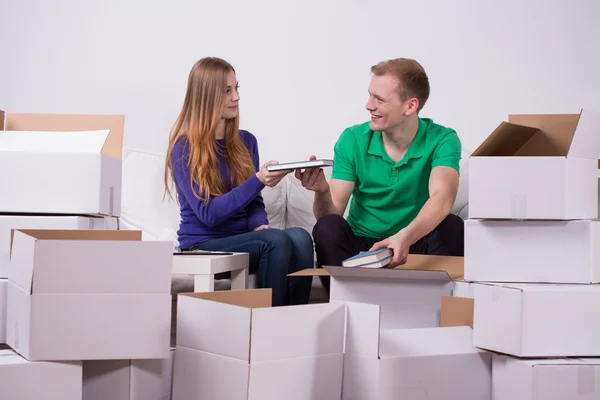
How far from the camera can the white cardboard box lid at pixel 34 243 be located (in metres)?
1.31

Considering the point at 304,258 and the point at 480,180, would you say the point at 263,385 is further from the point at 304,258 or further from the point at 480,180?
the point at 304,258

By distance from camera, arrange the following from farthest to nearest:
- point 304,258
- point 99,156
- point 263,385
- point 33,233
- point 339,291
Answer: point 304,258 → point 339,291 → point 99,156 → point 33,233 → point 263,385

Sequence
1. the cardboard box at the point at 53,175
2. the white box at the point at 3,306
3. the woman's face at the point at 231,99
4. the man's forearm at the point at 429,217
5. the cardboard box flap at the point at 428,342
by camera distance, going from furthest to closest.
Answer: the woman's face at the point at 231,99
the man's forearm at the point at 429,217
the cardboard box at the point at 53,175
the white box at the point at 3,306
the cardboard box flap at the point at 428,342

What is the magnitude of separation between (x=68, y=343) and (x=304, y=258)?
104cm

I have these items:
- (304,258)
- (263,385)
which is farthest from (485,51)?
(263,385)

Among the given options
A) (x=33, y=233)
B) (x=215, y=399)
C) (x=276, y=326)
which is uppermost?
(x=33, y=233)

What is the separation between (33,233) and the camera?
149 centimetres

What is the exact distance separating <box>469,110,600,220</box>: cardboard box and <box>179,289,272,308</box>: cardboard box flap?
1.61 feet

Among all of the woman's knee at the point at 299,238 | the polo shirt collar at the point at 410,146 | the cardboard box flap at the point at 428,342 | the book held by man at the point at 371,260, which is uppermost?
the polo shirt collar at the point at 410,146

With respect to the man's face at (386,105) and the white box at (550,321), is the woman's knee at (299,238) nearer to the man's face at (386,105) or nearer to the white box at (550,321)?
the man's face at (386,105)

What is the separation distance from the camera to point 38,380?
1.29m

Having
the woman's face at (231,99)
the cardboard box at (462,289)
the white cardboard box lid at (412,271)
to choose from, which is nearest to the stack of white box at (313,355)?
the cardboard box at (462,289)

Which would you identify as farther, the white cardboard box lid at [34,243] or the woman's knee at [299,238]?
the woman's knee at [299,238]

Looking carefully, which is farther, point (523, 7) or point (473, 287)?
point (523, 7)
